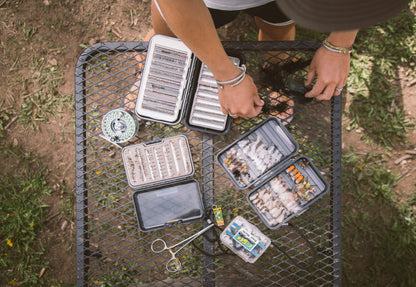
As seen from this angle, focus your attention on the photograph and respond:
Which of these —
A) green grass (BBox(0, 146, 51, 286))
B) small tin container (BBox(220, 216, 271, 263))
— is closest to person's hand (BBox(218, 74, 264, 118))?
small tin container (BBox(220, 216, 271, 263))

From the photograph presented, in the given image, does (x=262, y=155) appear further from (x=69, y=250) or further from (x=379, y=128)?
(x=69, y=250)

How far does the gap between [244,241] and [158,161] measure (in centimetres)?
72

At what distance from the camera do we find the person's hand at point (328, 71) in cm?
142

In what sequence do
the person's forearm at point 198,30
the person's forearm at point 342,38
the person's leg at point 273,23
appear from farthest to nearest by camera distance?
the person's leg at point 273,23 → the person's forearm at point 342,38 → the person's forearm at point 198,30

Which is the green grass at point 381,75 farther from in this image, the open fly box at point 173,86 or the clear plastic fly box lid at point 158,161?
the clear plastic fly box lid at point 158,161

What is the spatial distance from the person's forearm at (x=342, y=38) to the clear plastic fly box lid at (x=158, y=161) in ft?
3.12

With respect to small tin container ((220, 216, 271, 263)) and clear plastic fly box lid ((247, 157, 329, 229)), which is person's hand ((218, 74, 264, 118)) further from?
small tin container ((220, 216, 271, 263))

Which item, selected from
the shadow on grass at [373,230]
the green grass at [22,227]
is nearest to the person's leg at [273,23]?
the shadow on grass at [373,230]

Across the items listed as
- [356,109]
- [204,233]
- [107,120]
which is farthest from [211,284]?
[356,109]

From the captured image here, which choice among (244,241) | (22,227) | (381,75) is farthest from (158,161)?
(381,75)

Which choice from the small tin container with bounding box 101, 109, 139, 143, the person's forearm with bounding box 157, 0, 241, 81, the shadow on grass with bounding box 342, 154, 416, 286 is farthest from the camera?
the shadow on grass with bounding box 342, 154, 416, 286

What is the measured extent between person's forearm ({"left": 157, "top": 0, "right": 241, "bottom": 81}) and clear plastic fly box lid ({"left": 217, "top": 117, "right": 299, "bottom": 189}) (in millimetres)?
457

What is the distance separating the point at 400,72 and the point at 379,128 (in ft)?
1.76

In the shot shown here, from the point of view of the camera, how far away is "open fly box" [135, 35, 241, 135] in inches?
62.7
